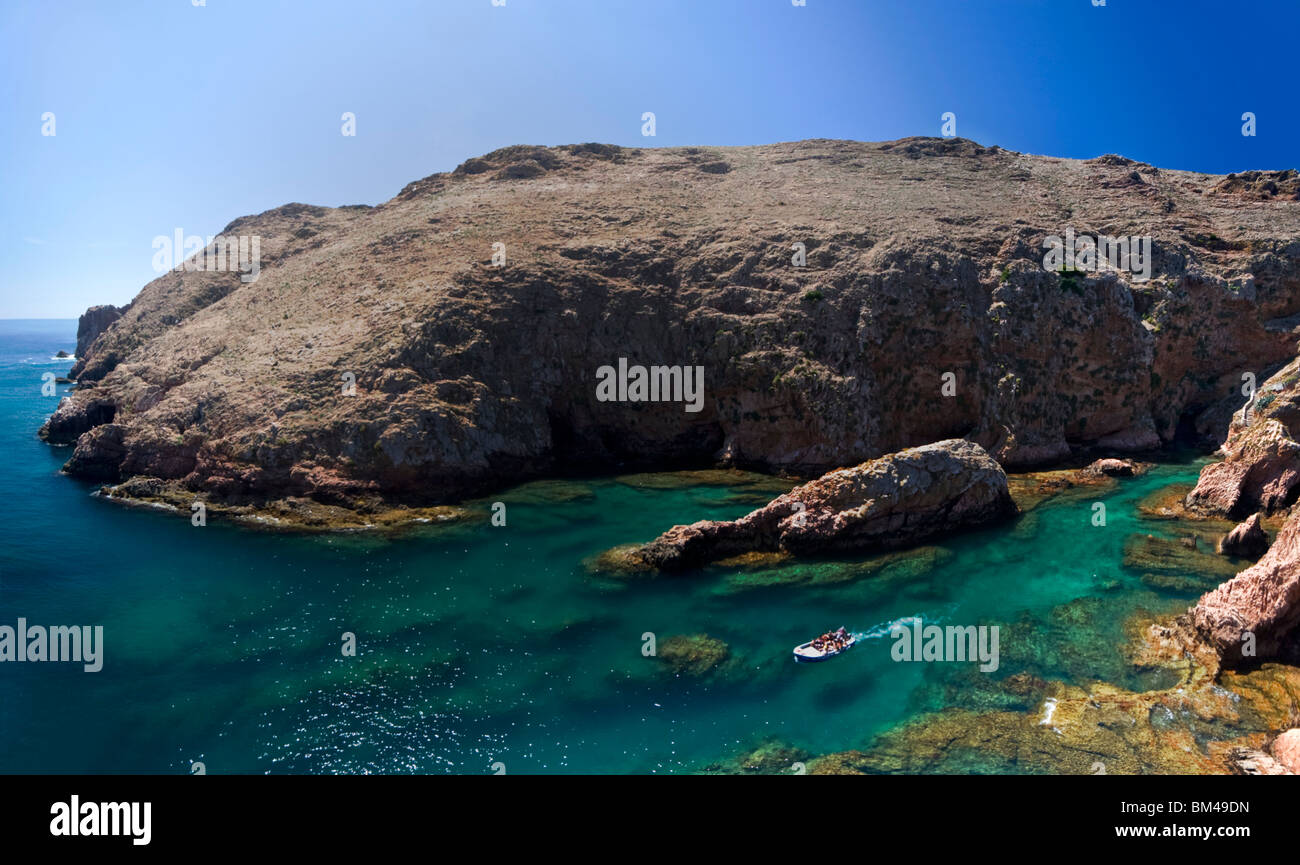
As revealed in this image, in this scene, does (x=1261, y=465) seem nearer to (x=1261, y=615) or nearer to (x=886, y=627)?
(x=1261, y=615)

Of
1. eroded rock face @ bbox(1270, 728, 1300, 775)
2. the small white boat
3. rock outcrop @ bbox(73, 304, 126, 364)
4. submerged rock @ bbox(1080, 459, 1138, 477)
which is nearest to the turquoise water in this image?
the small white boat

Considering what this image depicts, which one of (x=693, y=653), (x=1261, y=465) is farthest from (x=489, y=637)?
(x=1261, y=465)

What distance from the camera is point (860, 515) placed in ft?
104

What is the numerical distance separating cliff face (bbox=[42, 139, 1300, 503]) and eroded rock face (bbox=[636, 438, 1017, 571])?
10.9 metres

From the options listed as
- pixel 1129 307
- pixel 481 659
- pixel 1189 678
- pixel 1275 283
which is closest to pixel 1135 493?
pixel 1129 307

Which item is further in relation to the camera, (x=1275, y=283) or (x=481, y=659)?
(x=1275, y=283)

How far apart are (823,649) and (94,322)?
12330 centimetres

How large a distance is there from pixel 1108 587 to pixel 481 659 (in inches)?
1037

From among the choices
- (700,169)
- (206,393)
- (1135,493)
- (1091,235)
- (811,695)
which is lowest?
(811,695)

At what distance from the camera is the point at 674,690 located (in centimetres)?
2158

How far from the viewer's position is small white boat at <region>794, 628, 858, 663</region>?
23.0 metres

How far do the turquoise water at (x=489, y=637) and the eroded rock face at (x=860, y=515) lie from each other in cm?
150
